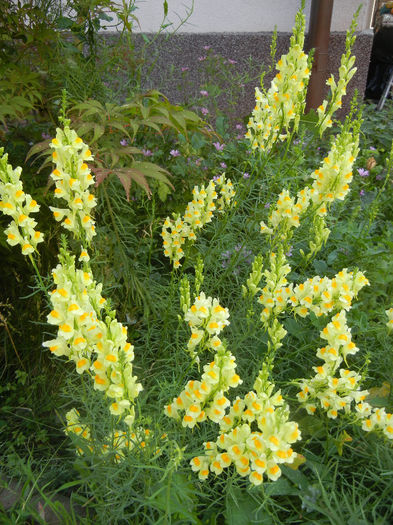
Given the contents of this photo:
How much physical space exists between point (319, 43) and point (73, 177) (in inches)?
147

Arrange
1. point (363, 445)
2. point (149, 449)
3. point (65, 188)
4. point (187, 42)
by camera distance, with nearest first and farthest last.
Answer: point (149, 449) → point (65, 188) → point (363, 445) → point (187, 42)

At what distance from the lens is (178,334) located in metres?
2.45

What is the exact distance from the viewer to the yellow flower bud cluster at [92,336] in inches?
50.4

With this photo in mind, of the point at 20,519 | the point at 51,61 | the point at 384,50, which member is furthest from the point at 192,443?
the point at 384,50

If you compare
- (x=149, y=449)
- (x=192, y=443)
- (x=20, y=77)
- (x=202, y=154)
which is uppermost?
(x=20, y=77)

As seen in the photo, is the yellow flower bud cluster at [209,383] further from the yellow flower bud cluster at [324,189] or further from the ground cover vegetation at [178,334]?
the yellow flower bud cluster at [324,189]

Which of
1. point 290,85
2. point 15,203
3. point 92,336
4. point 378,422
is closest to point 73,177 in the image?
point 15,203

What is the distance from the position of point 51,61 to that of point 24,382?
1.68m

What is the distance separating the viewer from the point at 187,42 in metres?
4.77

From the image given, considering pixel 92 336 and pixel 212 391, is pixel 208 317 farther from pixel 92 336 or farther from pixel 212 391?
pixel 92 336

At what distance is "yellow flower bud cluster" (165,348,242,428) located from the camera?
1299 millimetres

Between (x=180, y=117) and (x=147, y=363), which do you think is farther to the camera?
(x=147, y=363)

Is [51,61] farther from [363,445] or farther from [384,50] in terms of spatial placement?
[384,50]

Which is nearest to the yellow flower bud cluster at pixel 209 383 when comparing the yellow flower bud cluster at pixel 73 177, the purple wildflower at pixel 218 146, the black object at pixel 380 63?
the yellow flower bud cluster at pixel 73 177
